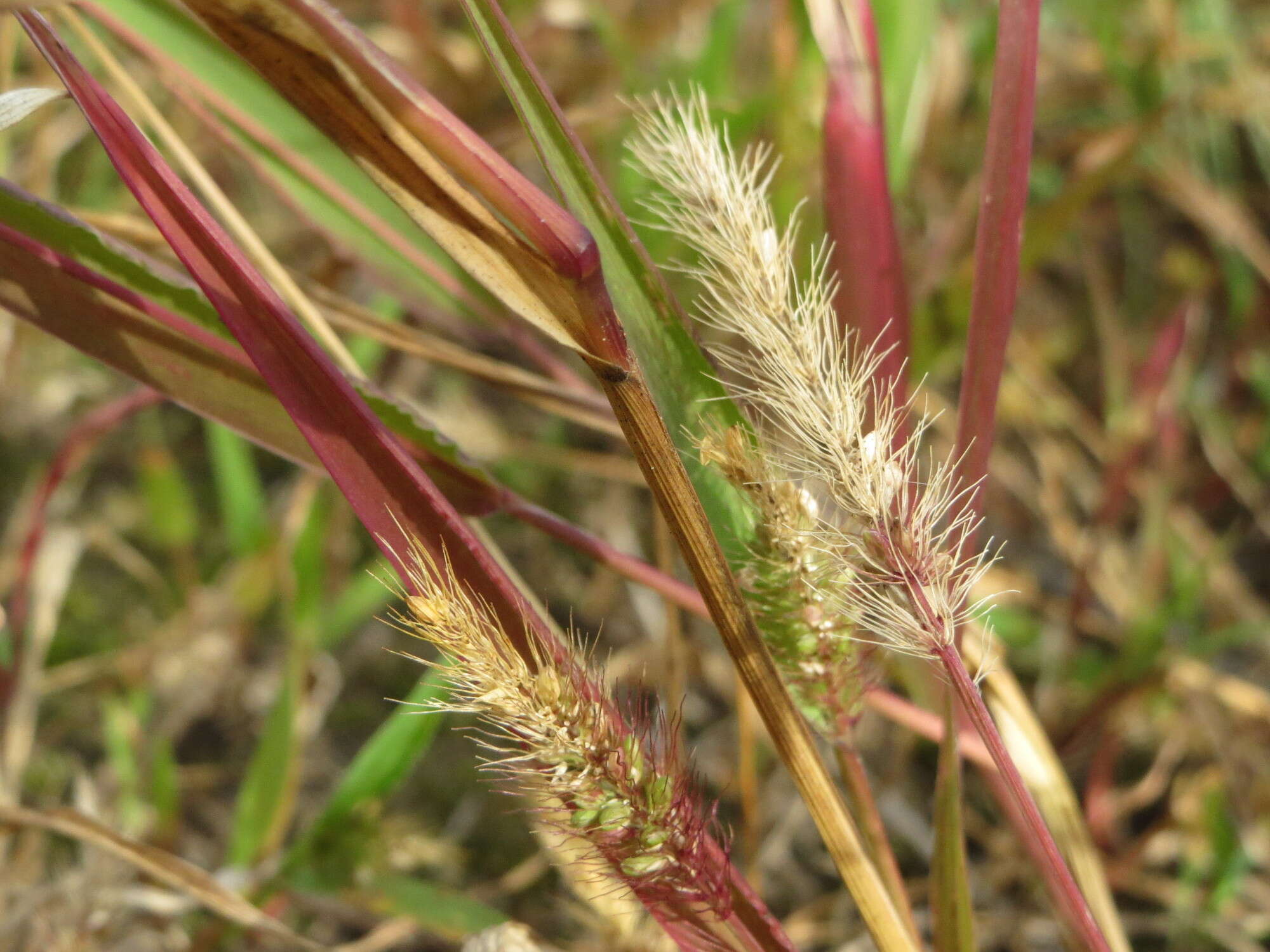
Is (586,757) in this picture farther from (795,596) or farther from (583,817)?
(795,596)

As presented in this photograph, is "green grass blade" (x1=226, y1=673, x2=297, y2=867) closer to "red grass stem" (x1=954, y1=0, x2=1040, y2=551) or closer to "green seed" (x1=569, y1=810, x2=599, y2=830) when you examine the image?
"green seed" (x1=569, y1=810, x2=599, y2=830)

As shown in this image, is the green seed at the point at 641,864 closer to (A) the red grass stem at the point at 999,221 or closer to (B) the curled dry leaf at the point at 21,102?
(A) the red grass stem at the point at 999,221

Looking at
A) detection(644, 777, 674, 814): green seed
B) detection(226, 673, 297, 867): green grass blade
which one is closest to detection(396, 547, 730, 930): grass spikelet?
detection(644, 777, 674, 814): green seed

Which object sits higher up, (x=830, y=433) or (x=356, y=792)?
(x=830, y=433)

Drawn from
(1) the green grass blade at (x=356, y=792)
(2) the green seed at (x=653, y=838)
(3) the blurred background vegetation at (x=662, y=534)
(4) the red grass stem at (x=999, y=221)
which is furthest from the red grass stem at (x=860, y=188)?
(1) the green grass blade at (x=356, y=792)

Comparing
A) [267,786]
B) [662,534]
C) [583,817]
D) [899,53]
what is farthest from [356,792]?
[899,53]
